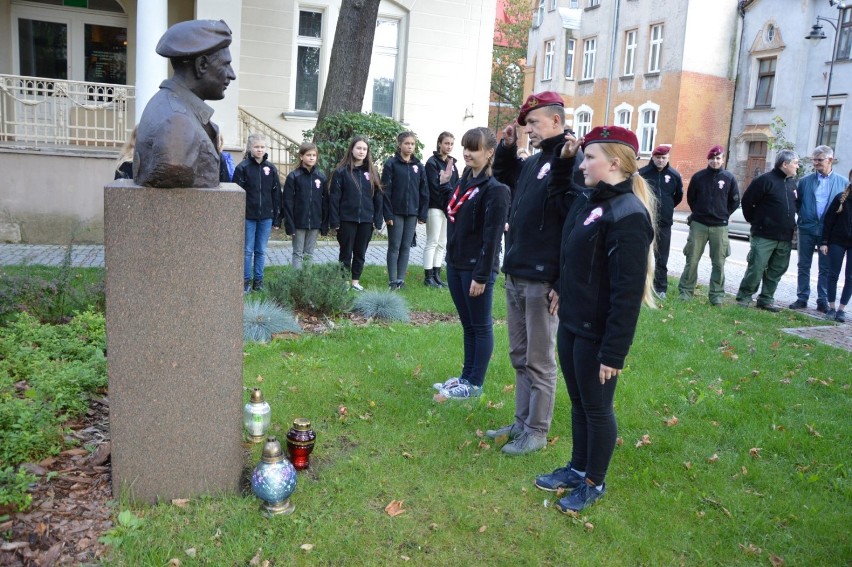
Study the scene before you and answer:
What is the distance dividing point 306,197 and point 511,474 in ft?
19.4

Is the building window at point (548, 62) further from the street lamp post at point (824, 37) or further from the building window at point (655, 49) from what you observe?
the street lamp post at point (824, 37)

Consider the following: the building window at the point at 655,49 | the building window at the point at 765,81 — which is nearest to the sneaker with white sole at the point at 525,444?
the building window at the point at 765,81

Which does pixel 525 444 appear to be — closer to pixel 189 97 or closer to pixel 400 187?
pixel 189 97

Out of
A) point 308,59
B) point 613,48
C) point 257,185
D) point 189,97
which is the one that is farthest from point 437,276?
point 613,48

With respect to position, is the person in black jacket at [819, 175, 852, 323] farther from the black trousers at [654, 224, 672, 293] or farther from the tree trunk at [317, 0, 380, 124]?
the tree trunk at [317, 0, 380, 124]

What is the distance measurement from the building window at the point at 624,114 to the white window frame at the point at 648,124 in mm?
894

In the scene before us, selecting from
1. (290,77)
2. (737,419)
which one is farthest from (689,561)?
(290,77)

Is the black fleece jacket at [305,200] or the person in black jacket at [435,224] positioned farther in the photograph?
the person in black jacket at [435,224]

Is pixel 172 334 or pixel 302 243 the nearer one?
pixel 172 334

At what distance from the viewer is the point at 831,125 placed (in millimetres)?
30797

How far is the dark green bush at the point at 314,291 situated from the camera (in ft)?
26.7

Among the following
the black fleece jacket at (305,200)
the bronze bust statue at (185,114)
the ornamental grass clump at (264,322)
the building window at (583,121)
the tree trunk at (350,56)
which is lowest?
the ornamental grass clump at (264,322)

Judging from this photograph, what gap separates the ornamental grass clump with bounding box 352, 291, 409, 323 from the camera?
8.30 m

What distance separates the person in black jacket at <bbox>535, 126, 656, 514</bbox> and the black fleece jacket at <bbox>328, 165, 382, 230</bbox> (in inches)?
221
